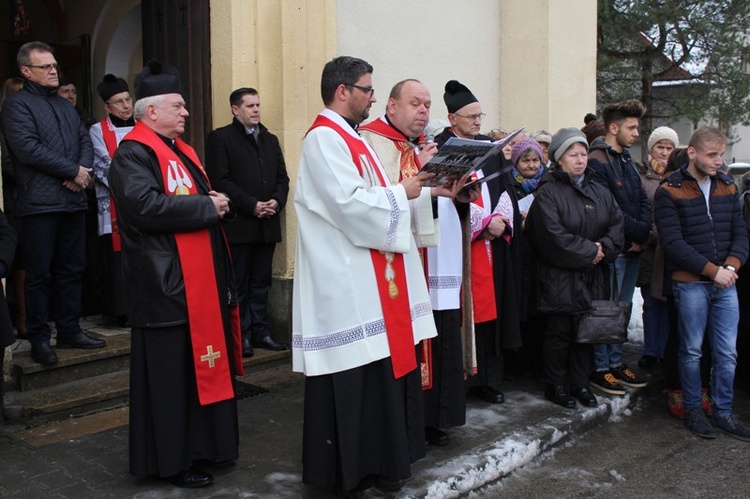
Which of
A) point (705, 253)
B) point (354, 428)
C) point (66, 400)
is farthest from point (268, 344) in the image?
point (705, 253)

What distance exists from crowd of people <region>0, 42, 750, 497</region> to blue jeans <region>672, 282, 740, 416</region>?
0.01 m

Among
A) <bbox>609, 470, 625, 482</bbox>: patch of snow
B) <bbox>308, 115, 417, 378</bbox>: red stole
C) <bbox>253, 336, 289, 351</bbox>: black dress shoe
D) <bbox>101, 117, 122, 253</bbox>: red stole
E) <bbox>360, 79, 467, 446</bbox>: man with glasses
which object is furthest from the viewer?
<bbox>253, 336, 289, 351</bbox>: black dress shoe

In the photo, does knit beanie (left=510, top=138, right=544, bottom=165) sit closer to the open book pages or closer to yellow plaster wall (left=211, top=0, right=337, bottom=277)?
yellow plaster wall (left=211, top=0, right=337, bottom=277)

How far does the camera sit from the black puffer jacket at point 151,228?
148 inches

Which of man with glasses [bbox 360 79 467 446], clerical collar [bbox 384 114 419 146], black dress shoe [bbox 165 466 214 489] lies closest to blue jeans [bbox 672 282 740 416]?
man with glasses [bbox 360 79 467 446]

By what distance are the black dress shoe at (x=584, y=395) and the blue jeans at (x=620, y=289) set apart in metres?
0.44

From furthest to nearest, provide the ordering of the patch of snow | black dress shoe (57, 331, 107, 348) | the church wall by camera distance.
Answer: the church wall, black dress shoe (57, 331, 107, 348), the patch of snow

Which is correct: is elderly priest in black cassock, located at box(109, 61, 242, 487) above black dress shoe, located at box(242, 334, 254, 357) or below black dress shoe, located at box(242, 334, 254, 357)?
above

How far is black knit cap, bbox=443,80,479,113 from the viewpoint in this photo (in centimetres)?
509

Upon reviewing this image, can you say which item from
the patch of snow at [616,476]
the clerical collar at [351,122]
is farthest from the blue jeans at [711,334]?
the clerical collar at [351,122]

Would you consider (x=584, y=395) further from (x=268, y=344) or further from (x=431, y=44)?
(x=431, y=44)

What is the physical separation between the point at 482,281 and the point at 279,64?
2.60m

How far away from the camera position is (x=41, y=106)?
5285 mm

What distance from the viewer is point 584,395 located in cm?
546
